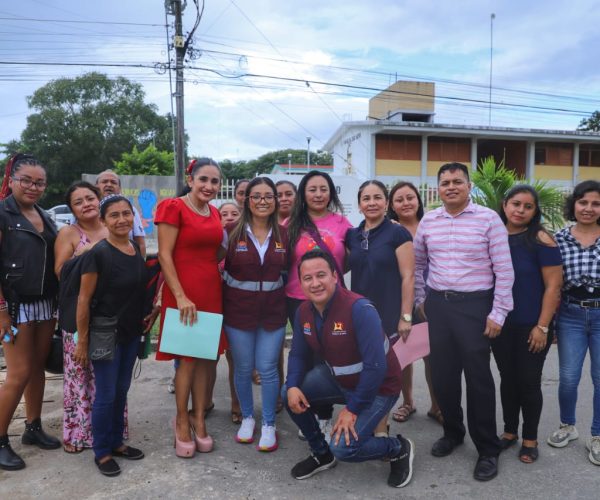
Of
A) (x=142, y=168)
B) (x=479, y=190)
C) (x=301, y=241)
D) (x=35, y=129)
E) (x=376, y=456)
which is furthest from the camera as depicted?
(x=35, y=129)

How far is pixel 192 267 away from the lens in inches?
135

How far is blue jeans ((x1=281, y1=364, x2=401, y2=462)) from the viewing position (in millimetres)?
2967

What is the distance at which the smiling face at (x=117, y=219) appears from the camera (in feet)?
10.5

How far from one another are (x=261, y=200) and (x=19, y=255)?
5.43 feet

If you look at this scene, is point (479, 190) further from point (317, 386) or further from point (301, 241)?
point (317, 386)

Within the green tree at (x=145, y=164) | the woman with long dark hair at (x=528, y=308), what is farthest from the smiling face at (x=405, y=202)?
the green tree at (x=145, y=164)

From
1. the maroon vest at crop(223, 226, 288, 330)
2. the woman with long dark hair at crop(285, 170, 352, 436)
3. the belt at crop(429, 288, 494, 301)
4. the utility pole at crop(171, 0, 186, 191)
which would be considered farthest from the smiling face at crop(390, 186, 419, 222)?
the utility pole at crop(171, 0, 186, 191)

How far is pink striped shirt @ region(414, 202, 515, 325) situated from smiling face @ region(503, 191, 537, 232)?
0.68 feet

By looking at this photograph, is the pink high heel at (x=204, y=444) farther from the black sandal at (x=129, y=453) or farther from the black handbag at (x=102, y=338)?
the black handbag at (x=102, y=338)

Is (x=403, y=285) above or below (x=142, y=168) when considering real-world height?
below

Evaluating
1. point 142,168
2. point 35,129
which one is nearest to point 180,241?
point 142,168

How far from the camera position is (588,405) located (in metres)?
4.30

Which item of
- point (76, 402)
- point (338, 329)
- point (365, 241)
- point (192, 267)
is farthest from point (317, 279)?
point (76, 402)

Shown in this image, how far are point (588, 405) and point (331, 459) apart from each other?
2480 millimetres
